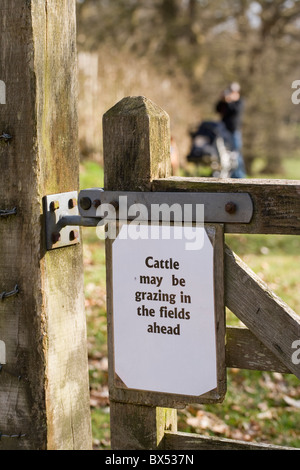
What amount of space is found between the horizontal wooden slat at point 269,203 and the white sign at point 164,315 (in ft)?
0.44

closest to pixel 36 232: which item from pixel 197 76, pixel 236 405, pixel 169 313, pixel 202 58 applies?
pixel 169 313

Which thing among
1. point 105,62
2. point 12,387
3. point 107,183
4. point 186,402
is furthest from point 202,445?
point 105,62

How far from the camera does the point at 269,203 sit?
190 cm

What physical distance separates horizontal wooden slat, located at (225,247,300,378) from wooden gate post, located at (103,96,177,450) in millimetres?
362

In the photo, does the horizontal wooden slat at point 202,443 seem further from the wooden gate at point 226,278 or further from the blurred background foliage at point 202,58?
the blurred background foliage at point 202,58

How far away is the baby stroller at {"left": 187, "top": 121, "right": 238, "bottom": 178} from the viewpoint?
514 inches

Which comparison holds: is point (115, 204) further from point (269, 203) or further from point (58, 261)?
point (269, 203)

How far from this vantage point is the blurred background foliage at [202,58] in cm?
1617

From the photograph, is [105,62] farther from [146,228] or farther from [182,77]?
[146,228]

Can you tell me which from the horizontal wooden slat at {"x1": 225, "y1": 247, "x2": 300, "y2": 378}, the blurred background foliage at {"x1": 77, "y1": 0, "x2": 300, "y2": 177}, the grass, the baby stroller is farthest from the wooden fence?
the blurred background foliage at {"x1": 77, "y1": 0, "x2": 300, "y2": 177}

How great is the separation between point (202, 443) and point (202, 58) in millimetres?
20777

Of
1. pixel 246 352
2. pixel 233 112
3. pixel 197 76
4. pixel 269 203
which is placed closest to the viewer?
pixel 269 203

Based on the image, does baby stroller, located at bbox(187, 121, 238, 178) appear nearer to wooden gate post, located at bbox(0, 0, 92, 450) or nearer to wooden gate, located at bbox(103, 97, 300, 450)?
wooden gate post, located at bbox(0, 0, 92, 450)

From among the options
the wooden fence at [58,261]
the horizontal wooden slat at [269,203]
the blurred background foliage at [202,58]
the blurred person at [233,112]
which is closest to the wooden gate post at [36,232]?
the wooden fence at [58,261]
